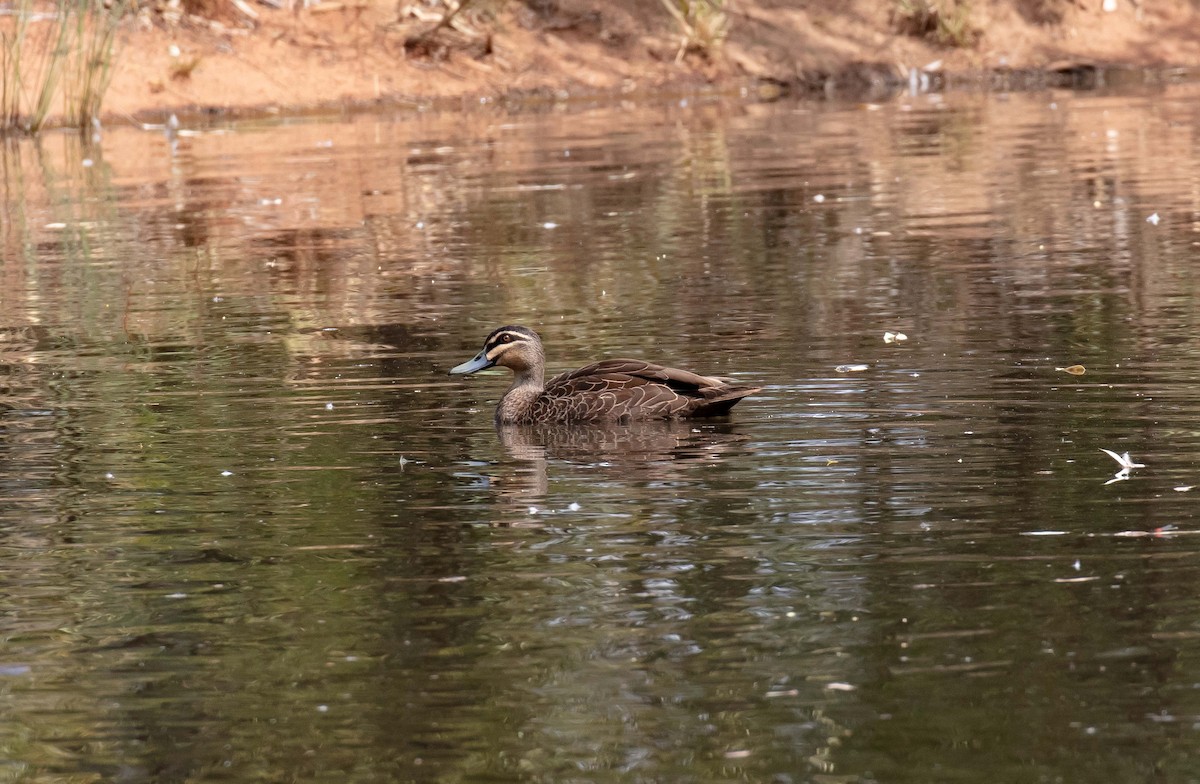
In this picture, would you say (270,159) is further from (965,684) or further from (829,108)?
(965,684)

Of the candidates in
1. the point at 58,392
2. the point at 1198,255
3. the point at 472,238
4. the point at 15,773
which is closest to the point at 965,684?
the point at 15,773

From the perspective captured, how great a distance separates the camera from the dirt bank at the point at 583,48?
32625 millimetres

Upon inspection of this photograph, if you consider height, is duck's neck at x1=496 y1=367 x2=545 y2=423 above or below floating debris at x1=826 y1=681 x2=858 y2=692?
above

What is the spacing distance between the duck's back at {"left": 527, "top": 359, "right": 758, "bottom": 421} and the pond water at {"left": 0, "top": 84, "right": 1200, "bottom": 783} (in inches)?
5.3

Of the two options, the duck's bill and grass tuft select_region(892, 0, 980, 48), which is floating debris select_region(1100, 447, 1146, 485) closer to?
the duck's bill

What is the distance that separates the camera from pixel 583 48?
1409 inches

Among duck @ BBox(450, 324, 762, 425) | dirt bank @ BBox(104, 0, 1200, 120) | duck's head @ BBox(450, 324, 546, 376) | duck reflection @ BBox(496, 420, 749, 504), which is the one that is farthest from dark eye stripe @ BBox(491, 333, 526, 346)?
dirt bank @ BBox(104, 0, 1200, 120)

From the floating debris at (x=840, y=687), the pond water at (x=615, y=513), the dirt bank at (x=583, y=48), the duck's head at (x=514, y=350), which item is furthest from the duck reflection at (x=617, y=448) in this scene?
the dirt bank at (x=583, y=48)

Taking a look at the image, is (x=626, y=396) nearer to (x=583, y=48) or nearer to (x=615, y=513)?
(x=615, y=513)

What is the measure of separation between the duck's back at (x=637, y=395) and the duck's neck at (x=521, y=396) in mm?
186

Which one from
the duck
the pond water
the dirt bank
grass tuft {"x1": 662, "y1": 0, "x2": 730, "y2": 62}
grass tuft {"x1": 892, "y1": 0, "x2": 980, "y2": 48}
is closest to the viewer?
the pond water

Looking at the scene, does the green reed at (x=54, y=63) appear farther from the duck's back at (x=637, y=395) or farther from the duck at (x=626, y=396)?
the duck's back at (x=637, y=395)

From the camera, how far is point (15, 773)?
5.38 m

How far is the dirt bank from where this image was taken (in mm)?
32625
